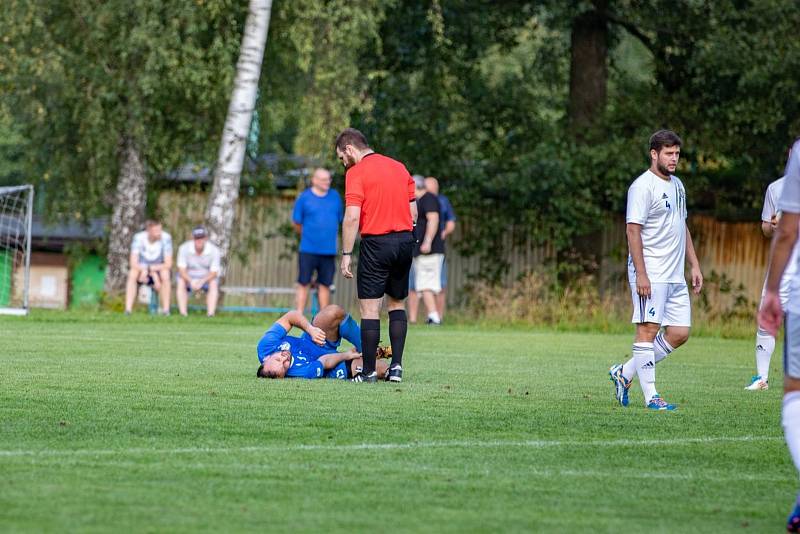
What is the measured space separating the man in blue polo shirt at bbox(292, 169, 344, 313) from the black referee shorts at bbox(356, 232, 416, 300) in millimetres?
9245

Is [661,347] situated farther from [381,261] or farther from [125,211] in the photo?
[125,211]

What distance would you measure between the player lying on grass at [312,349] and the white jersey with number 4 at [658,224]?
2.61m

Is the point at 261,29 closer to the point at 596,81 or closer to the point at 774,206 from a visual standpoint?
the point at 596,81

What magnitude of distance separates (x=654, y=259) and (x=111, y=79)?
50.4ft

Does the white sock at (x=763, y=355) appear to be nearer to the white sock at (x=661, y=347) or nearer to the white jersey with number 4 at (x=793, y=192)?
the white sock at (x=661, y=347)

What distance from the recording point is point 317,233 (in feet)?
69.1

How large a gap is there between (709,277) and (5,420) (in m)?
23.2

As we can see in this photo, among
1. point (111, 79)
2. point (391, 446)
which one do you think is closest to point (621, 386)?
point (391, 446)

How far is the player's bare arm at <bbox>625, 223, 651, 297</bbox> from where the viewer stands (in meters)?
10.2

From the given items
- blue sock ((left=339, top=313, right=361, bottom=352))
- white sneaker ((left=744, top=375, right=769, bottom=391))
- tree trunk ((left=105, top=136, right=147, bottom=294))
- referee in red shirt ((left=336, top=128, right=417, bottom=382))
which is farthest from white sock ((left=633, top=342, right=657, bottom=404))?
tree trunk ((left=105, top=136, right=147, bottom=294))

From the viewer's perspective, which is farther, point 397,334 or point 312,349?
point 312,349

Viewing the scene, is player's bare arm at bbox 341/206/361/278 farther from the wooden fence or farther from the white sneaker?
the wooden fence

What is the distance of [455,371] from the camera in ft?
43.4

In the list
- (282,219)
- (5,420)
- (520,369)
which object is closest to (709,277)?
(282,219)
